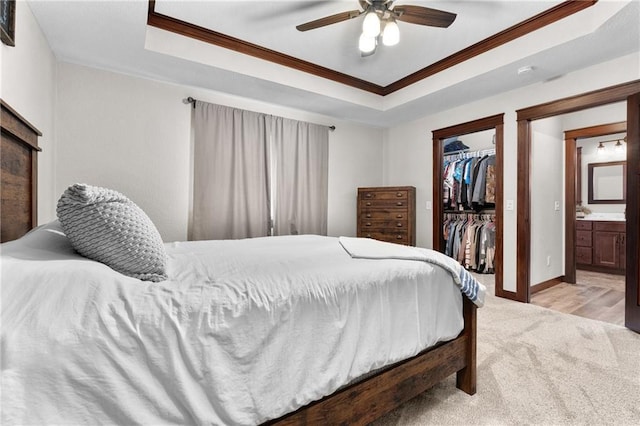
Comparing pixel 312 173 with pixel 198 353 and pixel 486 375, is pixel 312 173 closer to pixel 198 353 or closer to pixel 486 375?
pixel 486 375

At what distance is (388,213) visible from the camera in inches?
162

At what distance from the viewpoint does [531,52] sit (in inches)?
97.2

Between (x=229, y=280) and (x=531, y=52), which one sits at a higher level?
(x=531, y=52)

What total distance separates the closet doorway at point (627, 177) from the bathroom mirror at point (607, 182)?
302cm

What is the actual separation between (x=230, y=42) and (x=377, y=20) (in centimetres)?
146

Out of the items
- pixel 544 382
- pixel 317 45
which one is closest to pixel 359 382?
pixel 544 382

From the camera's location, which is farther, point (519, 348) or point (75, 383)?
point (519, 348)

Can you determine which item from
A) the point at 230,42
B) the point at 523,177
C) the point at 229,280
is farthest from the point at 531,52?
the point at 229,280

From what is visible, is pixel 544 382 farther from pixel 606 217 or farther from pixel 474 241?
pixel 606 217

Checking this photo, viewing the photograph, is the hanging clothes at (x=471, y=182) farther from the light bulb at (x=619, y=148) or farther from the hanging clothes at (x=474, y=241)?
the light bulb at (x=619, y=148)

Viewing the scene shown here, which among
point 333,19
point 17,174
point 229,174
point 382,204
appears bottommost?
point 382,204

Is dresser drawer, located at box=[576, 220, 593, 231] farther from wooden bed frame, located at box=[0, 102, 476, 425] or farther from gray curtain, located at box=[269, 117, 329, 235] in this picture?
wooden bed frame, located at box=[0, 102, 476, 425]

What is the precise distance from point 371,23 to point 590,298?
12.4 ft

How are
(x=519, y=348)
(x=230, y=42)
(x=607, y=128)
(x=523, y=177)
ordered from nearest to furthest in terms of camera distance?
(x=519, y=348)
(x=230, y=42)
(x=523, y=177)
(x=607, y=128)
